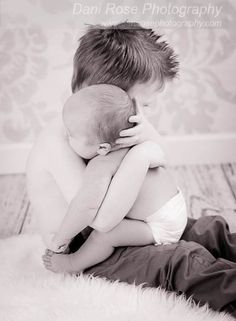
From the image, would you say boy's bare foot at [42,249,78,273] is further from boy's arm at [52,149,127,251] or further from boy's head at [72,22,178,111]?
boy's head at [72,22,178,111]

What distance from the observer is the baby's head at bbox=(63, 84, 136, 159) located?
879 mm

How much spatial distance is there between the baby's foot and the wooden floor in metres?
0.33

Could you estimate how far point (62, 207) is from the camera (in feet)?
3.40

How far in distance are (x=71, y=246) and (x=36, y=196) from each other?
0.14 m

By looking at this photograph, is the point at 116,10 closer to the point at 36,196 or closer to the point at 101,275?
the point at 36,196

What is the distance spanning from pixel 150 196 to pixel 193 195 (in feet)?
1.87

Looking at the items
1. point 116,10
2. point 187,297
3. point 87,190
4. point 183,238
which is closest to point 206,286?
point 187,297

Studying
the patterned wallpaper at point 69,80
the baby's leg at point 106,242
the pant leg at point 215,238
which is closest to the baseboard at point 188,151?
the patterned wallpaper at point 69,80

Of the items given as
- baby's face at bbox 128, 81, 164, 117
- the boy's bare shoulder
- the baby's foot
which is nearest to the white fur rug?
the baby's foot

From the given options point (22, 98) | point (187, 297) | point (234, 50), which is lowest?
point (187, 297)

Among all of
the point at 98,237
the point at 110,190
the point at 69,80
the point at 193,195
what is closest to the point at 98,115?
the point at 110,190

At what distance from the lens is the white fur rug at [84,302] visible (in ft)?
2.87

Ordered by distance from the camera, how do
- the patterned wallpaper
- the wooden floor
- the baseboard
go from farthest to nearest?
the baseboard, the patterned wallpaper, the wooden floor

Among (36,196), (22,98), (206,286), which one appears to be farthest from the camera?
(22,98)
